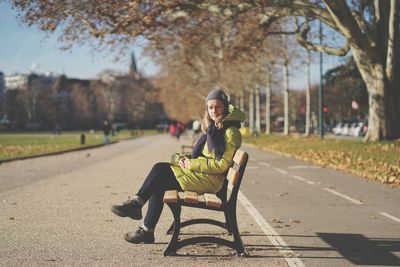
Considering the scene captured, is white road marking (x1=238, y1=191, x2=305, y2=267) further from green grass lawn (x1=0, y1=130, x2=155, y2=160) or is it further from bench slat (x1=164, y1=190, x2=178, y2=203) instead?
green grass lawn (x1=0, y1=130, x2=155, y2=160)

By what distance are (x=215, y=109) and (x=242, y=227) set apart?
2034mm

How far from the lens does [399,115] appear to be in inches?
934

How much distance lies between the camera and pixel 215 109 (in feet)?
20.3

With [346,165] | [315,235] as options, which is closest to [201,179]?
[315,235]

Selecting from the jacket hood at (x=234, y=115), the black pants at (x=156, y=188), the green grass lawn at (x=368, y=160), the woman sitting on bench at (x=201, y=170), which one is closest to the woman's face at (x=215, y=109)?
the woman sitting on bench at (x=201, y=170)

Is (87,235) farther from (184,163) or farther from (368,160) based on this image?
(368,160)

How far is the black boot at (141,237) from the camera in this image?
618 centimetres

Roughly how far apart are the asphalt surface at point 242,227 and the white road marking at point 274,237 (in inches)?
0.4

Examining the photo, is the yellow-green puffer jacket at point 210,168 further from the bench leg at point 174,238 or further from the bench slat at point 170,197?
the bench leg at point 174,238

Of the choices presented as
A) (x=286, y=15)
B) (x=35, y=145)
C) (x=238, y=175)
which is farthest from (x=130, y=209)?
(x=35, y=145)

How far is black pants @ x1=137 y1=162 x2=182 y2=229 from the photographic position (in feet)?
20.0

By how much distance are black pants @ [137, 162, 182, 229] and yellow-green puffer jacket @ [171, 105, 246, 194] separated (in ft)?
0.33

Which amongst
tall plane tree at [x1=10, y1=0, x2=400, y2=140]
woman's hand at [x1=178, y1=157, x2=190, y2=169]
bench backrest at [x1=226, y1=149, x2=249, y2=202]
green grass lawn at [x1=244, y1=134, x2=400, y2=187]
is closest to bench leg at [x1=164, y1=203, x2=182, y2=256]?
woman's hand at [x1=178, y1=157, x2=190, y2=169]

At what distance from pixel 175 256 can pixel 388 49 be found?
1946cm
